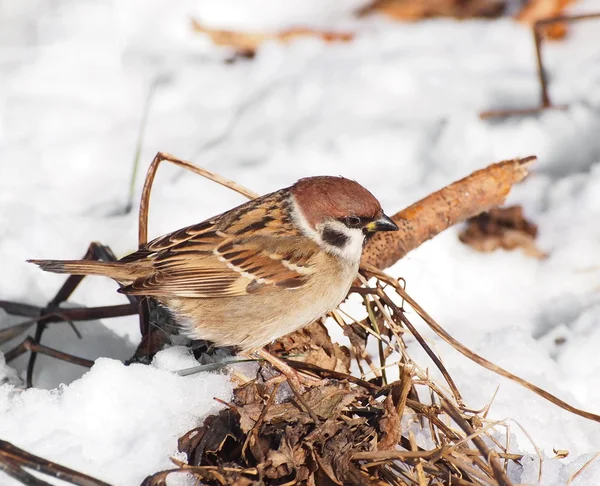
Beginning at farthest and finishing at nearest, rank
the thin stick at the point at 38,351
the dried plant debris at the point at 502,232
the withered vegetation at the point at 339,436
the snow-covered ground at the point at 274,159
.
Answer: the dried plant debris at the point at 502,232 < the thin stick at the point at 38,351 < the snow-covered ground at the point at 274,159 < the withered vegetation at the point at 339,436

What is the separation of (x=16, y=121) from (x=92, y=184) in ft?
2.32

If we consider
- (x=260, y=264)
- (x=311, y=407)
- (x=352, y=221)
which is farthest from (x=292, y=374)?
(x=352, y=221)

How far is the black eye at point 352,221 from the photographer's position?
332 cm

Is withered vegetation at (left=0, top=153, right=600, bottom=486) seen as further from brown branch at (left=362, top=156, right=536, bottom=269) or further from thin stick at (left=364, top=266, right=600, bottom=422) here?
brown branch at (left=362, top=156, right=536, bottom=269)

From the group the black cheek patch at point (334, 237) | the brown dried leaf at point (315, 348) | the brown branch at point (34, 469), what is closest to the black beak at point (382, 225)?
the black cheek patch at point (334, 237)

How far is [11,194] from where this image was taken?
461 cm

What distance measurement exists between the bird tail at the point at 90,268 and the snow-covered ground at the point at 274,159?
392 millimetres

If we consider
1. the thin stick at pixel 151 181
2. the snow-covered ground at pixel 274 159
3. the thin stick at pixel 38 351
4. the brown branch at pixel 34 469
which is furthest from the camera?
the thin stick at pixel 151 181

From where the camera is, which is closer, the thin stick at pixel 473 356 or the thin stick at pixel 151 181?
the thin stick at pixel 473 356

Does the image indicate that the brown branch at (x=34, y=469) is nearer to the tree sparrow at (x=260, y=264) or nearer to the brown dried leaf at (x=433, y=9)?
the tree sparrow at (x=260, y=264)

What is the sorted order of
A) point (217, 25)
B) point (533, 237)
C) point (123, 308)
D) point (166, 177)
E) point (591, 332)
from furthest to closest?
point (217, 25)
point (166, 177)
point (533, 237)
point (591, 332)
point (123, 308)

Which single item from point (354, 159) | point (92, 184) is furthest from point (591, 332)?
point (92, 184)

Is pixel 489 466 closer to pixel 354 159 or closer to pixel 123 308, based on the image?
pixel 123 308

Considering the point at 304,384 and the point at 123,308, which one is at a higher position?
the point at 123,308
